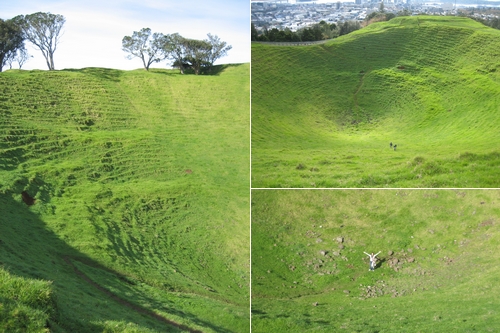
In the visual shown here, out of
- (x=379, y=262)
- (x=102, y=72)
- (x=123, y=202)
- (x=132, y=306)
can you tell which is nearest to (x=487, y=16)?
(x=379, y=262)

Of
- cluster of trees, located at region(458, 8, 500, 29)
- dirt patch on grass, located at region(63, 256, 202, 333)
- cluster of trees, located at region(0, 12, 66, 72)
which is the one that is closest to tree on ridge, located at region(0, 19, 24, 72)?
cluster of trees, located at region(0, 12, 66, 72)

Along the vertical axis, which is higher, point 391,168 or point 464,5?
point 464,5

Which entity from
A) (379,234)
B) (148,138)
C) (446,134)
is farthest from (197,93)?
(446,134)

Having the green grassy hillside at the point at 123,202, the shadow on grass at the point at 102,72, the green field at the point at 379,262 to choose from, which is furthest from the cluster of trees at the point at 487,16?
the shadow on grass at the point at 102,72

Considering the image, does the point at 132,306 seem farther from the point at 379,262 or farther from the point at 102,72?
the point at 102,72

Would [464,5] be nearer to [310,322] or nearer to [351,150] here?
[351,150]

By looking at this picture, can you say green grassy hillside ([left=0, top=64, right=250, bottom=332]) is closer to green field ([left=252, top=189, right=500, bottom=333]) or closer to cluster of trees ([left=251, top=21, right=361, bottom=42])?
green field ([left=252, top=189, right=500, bottom=333])

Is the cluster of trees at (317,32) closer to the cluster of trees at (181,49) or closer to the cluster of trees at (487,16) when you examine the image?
the cluster of trees at (487,16)
